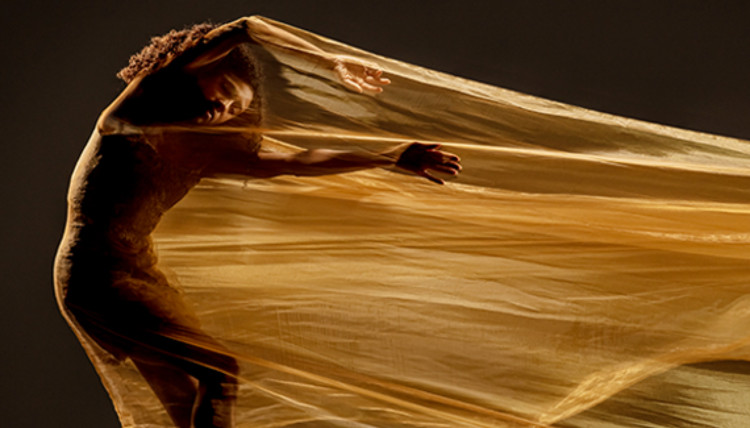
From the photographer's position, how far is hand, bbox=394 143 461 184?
3.36 ft

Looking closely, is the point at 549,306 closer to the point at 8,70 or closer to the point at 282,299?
the point at 282,299

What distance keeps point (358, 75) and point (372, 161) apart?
12 cm

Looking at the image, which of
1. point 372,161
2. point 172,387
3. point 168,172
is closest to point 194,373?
point 172,387

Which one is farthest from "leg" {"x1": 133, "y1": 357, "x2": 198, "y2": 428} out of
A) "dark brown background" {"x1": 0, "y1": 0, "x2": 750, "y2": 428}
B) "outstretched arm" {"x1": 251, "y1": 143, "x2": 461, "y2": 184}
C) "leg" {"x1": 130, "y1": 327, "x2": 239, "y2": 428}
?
"dark brown background" {"x1": 0, "y1": 0, "x2": 750, "y2": 428}

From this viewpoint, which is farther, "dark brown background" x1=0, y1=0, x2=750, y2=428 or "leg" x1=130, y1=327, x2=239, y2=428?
"dark brown background" x1=0, y1=0, x2=750, y2=428

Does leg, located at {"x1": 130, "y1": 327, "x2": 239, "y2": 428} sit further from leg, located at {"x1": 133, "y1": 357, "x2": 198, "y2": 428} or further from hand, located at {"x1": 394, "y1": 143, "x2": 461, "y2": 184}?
hand, located at {"x1": 394, "y1": 143, "x2": 461, "y2": 184}

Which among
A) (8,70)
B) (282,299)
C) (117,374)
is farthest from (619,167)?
(8,70)

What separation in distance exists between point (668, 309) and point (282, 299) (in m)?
0.52

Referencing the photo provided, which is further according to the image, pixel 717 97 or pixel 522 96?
pixel 717 97

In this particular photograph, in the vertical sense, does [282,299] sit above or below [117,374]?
above

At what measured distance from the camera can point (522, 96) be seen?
106cm

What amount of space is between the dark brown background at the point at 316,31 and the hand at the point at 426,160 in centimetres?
56

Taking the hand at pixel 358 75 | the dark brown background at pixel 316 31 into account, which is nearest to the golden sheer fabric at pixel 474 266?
the hand at pixel 358 75

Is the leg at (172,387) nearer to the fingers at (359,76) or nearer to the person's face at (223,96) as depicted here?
the person's face at (223,96)
